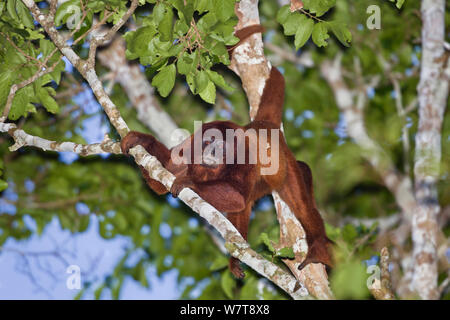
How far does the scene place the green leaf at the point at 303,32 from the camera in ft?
13.6

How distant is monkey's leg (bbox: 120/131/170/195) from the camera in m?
4.32

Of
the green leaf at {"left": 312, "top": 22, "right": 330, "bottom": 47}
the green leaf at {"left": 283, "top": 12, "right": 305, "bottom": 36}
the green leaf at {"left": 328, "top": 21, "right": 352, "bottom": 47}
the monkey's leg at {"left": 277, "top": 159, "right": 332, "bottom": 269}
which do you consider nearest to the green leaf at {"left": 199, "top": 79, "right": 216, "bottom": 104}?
the green leaf at {"left": 283, "top": 12, "right": 305, "bottom": 36}

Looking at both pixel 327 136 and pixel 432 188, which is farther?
pixel 327 136

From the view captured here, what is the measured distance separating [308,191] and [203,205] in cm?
182

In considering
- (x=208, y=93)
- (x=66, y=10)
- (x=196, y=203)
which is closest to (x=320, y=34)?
(x=208, y=93)

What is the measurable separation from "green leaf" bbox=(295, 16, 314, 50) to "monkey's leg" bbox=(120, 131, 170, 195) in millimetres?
1624

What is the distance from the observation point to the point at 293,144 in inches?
347

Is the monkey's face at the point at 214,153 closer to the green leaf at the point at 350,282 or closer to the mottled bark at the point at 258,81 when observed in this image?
the mottled bark at the point at 258,81

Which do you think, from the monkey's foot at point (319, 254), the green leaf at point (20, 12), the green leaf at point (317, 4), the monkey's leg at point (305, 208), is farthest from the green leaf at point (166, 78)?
the monkey's foot at point (319, 254)

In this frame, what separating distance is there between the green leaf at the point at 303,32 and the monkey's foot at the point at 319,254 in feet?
6.17

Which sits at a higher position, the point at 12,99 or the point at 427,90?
the point at 427,90

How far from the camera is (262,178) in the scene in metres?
5.27
